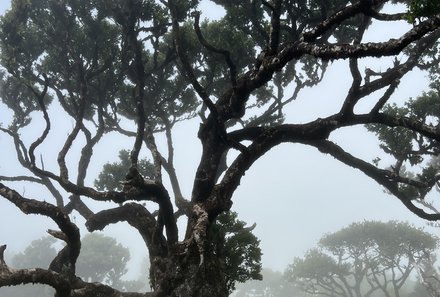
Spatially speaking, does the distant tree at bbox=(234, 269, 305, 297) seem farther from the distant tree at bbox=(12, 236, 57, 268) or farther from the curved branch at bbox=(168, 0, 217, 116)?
the curved branch at bbox=(168, 0, 217, 116)

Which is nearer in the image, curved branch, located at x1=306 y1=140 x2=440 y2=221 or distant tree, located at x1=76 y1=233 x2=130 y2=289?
curved branch, located at x1=306 y1=140 x2=440 y2=221

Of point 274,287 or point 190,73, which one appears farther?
point 274,287

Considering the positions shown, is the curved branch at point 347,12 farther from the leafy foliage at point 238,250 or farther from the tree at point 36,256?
the tree at point 36,256

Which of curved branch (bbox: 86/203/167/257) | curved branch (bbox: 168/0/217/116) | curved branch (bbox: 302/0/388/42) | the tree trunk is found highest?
curved branch (bbox: 168/0/217/116)

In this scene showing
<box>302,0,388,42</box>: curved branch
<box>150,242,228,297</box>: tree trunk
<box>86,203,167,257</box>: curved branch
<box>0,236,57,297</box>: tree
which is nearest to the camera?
<box>302,0,388,42</box>: curved branch

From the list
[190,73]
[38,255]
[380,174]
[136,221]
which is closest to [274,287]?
[38,255]

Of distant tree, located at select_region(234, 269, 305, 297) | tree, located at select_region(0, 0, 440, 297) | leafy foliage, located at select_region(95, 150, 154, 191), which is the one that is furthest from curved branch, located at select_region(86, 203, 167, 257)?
distant tree, located at select_region(234, 269, 305, 297)

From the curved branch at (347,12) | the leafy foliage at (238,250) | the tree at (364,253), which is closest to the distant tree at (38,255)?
the tree at (364,253)

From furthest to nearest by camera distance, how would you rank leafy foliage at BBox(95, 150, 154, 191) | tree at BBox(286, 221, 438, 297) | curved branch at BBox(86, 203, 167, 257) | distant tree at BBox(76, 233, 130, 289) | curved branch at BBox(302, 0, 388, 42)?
distant tree at BBox(76, 233, 130, 289) → tree at BBox(286, 221, 438, 297) → leafy foliage at BBox(95, 150, 154, 191) → curved branch at BBox(86, 203, 167, 257) → curved branch at BBox(302, 0, 388, 42)

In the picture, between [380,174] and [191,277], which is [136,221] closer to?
[191,277]

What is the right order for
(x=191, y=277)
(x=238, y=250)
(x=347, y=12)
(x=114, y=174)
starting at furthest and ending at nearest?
1. (x=114, y=174)
2. (x=238, y=250)
3. (x=191, y=277)
4. (x=347, y=12)

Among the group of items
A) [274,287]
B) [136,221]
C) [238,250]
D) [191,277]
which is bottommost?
[191,277]

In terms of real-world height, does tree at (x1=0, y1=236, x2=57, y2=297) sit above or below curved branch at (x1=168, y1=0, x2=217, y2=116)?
above

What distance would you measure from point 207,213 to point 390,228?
137 ft
